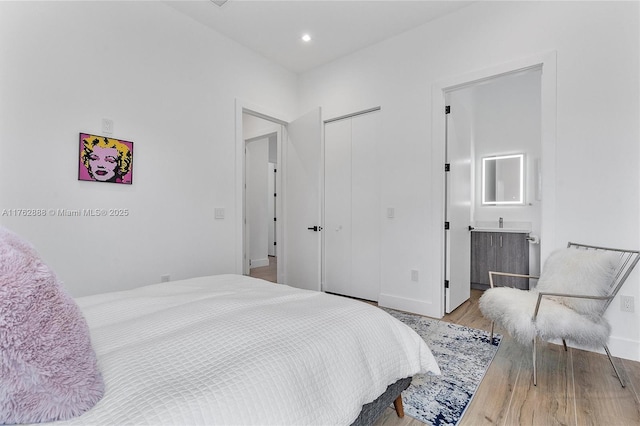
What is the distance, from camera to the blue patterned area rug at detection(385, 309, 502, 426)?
1589mm

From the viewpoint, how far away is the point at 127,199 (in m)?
2.49

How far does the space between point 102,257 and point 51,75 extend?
1.36 meters

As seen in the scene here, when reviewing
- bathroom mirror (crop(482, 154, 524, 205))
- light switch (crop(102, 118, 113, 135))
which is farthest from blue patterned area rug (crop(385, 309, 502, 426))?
light switch (crop(102, 118, 113, 135))

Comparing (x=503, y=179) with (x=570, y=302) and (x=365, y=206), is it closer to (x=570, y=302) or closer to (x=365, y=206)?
(x=365, y=206)

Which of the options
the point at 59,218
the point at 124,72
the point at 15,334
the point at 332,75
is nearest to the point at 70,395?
the point at 15,334

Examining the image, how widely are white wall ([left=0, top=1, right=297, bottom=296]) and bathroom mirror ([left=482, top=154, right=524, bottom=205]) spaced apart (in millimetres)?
3513

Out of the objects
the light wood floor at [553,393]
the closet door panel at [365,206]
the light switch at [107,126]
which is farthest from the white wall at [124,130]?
the light wood floor at [553,393]

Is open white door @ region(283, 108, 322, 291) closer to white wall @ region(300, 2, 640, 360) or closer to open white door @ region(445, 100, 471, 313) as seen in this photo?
white wall @ region(300, 2, 640, 360)

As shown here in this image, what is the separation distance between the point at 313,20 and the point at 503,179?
10.8ft

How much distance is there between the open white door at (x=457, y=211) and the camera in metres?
3.03

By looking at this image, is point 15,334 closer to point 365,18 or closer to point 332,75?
point 365,18

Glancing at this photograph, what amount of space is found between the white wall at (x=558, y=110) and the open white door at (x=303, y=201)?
2.23ft

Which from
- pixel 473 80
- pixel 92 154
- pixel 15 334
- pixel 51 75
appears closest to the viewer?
pixel 15 334

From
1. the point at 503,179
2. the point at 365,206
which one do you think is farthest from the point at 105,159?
the point at 503,179
